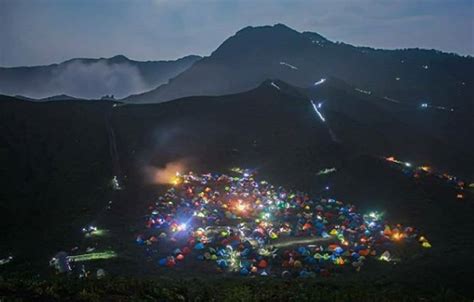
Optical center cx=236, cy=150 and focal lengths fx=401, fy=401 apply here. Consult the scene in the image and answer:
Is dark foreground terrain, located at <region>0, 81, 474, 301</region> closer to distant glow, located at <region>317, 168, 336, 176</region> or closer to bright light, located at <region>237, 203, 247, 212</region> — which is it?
distant glow, located at <region>317, 168, 336, 176</region>

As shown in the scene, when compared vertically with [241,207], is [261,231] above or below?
below

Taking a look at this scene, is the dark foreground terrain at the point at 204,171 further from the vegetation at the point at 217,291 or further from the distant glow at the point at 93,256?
the distant glow at the point at 93,256

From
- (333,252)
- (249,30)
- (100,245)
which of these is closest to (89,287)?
(100,245)

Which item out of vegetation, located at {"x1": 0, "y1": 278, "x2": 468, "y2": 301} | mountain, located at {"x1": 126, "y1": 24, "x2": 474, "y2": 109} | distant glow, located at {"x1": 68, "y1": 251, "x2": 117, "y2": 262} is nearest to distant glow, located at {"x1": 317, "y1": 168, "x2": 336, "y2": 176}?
vegetation, located at {"x1": 0, "y1": 278, "x2": 468, "y2": 301}

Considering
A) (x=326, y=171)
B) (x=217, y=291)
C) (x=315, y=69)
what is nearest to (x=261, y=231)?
(x=217, y=291)

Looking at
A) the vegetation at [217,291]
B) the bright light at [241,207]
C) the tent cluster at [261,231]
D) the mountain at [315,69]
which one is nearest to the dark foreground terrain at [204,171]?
the vegetation at [217,291]

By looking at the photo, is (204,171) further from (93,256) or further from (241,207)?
(93,256)

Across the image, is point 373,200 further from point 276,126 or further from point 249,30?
Answer: point 249,30

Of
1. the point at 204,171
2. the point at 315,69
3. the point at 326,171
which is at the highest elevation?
the point at 315,69
